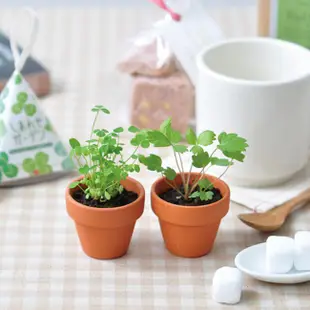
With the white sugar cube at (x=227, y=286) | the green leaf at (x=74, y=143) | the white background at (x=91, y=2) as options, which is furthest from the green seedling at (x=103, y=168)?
the white background at (x=91, y=2)

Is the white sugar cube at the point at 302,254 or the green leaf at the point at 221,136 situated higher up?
the green leaf at the point at 221,136

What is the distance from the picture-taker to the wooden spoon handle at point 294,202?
104 centimetres

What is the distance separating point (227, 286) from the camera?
888 mm

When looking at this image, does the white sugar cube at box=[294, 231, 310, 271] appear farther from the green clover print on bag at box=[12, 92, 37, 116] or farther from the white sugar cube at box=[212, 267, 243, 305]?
the green clover print on bag at box=[12, 92, 37, 116]

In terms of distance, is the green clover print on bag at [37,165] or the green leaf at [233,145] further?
the green clover print on bag at [37,165]

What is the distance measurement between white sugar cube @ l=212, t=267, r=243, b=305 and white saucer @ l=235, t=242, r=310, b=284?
0.09 ft

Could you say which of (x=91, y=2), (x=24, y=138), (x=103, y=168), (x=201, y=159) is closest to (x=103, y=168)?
(x=103, y=168)

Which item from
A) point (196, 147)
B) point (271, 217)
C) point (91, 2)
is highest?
point (196, 147)

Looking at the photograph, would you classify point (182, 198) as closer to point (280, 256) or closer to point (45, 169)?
point (280, 256)

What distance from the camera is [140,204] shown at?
3.10 feet

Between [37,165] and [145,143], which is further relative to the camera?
[37,165]

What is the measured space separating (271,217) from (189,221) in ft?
0.41

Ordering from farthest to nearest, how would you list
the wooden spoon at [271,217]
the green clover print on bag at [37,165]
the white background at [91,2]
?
1. the white background at [91,2]
2. the green clover print on bag at [37,165]
3. the wooden spoon at [271,217]

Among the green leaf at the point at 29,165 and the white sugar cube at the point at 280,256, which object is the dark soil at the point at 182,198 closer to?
the white sugar cube at the point at 280,256
